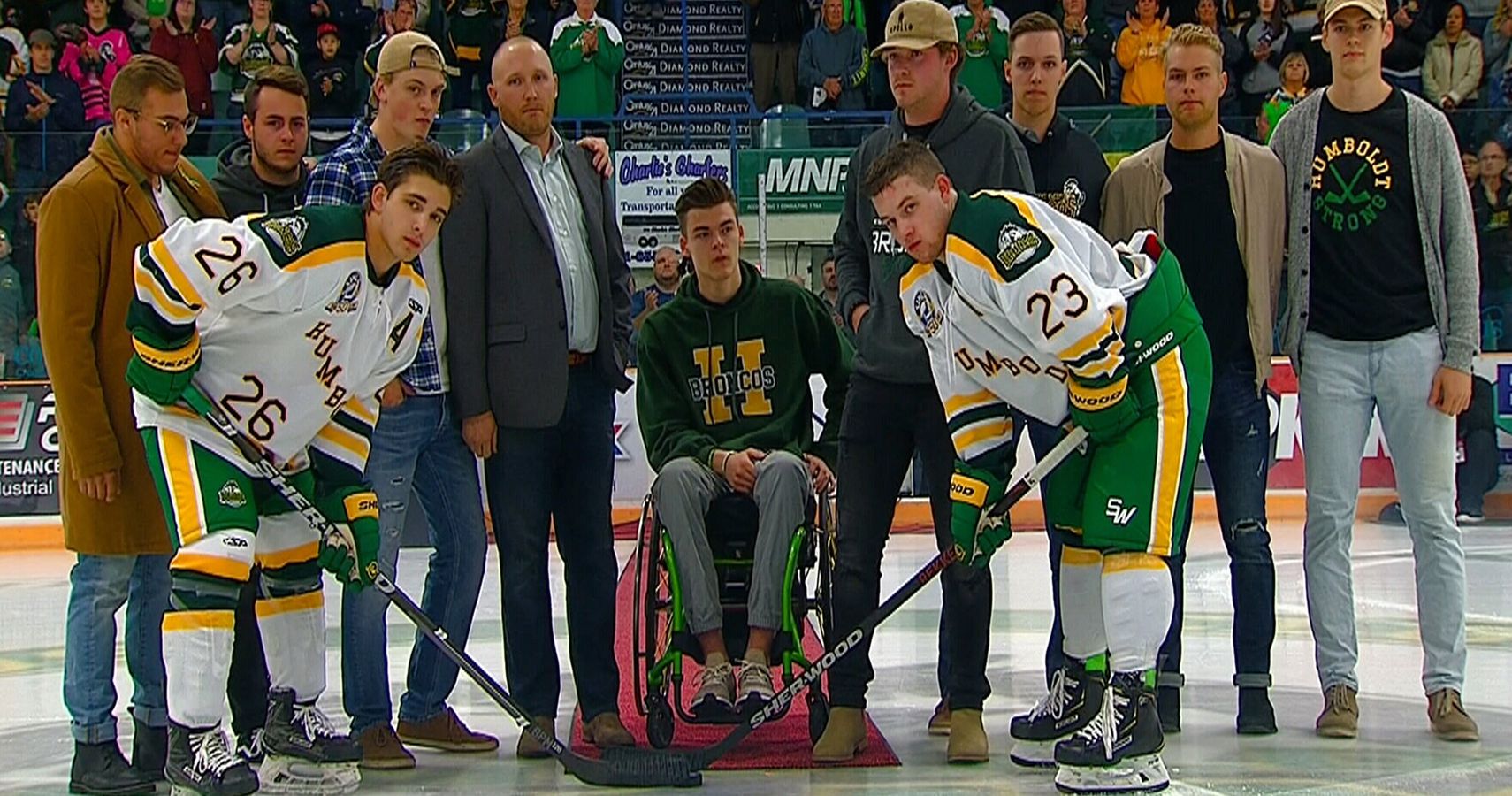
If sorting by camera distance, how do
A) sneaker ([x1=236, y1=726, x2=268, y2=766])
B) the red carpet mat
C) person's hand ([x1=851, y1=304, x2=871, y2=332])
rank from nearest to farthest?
sneaker ([x1=236, y1=726, x2=268, y2=766]) < the red carpet mat < person's hand ([x1=851, y1=304, x2=871, y2=332])

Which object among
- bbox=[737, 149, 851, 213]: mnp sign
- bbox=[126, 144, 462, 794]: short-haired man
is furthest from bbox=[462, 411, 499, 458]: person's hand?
bbox=[737, 149, 851, 213]: mnp sign

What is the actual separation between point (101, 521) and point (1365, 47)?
281 centimetres

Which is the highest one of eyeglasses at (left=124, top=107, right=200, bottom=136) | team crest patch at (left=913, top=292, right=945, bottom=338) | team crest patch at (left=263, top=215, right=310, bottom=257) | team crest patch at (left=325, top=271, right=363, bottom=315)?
eyeglasses at (left=124, top=107, right=200, bottom=136)

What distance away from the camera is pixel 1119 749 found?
297 cm

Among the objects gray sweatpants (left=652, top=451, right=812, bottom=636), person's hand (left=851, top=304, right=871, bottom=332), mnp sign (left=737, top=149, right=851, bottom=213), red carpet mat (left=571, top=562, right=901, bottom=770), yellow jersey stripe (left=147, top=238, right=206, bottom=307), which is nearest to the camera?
yellow jersey stripe (left=147, top=238, right=206, bottom=307)

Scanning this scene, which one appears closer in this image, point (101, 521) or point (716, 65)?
point (101, 521)

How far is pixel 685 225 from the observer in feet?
12.3

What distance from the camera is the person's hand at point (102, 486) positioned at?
3133mm

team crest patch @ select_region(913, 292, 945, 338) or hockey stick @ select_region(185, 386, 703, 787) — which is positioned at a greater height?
team crest patch @ select_region(913, 292, 945, 338)

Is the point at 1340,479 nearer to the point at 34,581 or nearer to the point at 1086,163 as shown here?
the point at 1086,163

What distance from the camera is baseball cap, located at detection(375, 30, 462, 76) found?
3430 millimetres

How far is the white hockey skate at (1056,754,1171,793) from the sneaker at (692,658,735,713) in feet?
2.45

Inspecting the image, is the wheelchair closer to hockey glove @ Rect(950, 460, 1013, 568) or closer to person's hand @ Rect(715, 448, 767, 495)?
person's hand @ Rect(715, 448, 767, 495)

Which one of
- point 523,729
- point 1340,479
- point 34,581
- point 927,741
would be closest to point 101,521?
point 523,729
